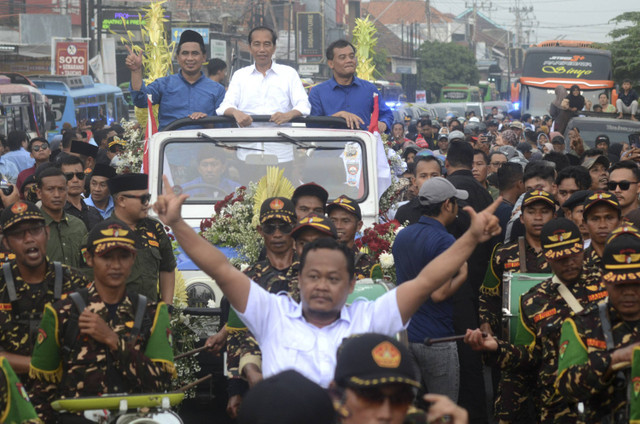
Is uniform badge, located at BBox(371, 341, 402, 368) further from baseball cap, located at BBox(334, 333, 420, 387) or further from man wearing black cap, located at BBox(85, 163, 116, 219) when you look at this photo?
man wearing black cap, located at BBox(85, 163, 116, 219)

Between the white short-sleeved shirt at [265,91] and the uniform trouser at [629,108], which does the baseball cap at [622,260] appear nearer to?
the white short-sleeved shirt at [265,91]

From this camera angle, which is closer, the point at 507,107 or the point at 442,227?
the point at 442,227

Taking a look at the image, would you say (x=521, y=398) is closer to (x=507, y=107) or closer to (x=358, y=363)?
(x=358, y=363)

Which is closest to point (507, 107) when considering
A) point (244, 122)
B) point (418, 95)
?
point (418, 95)

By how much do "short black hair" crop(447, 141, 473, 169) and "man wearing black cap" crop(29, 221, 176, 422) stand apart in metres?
4.97

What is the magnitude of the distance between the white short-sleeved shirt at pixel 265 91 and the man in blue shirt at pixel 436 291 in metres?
3.22

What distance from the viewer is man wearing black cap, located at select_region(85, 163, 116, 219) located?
959 cm

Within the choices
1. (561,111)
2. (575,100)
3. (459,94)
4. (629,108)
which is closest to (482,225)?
(561,111)

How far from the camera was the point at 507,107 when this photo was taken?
65.8m

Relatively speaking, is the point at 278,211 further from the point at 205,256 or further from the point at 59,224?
the point at 59,224

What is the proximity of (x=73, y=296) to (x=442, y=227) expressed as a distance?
105 inches

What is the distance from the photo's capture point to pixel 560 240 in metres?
6.00

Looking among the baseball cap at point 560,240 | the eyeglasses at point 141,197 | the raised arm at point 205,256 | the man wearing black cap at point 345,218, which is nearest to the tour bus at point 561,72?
the man wearing black cap at point 345,218

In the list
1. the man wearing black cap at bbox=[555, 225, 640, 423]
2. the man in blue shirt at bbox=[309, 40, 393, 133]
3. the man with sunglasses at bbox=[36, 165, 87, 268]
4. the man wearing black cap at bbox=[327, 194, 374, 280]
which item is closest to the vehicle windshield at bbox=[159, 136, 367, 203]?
the man in blue shirt at bbox=[309, 40, 393, 133]
